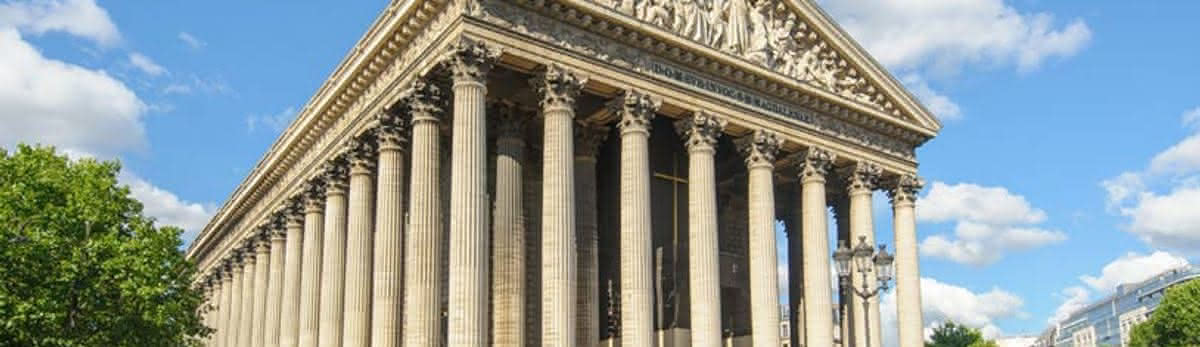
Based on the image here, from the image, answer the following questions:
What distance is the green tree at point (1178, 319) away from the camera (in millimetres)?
71625

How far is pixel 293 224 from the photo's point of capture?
4288cm

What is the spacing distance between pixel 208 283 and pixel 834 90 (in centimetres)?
4131

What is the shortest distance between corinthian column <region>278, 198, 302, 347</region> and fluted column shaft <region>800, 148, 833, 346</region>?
18.7m

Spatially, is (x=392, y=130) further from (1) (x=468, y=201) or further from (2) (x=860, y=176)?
(2) (x=860, y=176)

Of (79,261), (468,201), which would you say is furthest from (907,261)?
(79,261)

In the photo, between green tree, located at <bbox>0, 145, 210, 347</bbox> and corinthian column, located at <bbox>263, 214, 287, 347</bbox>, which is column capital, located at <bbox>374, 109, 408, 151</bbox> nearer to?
green tree, located at <bbox>0, 145, 210, 347</bbox>

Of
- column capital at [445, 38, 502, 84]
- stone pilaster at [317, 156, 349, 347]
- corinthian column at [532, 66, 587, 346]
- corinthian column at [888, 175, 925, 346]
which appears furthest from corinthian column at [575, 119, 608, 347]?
corinthian column at [888, 175, 925, 346]

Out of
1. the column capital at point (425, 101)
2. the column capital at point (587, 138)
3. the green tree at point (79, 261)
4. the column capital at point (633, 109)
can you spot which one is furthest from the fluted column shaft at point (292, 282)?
the column capital at point (633, 109)

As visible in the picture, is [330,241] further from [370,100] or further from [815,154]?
[815,154]

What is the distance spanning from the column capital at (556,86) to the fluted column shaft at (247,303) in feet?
84.9

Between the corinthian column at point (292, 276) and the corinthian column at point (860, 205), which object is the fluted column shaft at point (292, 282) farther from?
the corinthian column at point (860, 205)

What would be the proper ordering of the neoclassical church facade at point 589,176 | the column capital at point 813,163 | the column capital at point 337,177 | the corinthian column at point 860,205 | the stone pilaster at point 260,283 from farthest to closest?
the stone pilaster at point 260,283
the corinthian column at point 860,205
the column capital at point 337,177
the column capital at point 813,163
the neoclassical church facade at point 589,176

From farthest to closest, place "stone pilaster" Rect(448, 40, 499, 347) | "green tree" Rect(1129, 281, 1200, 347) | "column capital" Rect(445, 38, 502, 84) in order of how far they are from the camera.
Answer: "green tree" Rect(1129, 281, 1200, 347) < "column capital" Rect(445, 38, 502, 84) < "stone pilaster" Rect(448, 40, 499, 347)

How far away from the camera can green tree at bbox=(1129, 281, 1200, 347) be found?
71625mm
